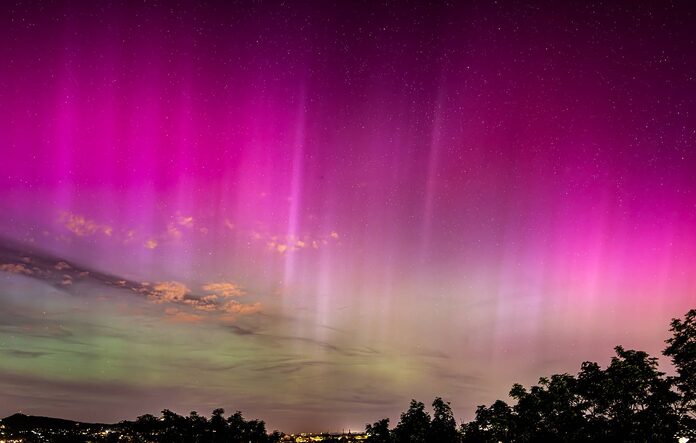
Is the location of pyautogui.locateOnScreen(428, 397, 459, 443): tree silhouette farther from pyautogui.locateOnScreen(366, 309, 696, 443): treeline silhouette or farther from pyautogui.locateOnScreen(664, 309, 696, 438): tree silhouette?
pyautogui.locateOnScreen(664, 309, 696, 438): tree silhouette

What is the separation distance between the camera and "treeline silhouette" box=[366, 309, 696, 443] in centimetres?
2995

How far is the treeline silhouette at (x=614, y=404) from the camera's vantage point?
1179 inches

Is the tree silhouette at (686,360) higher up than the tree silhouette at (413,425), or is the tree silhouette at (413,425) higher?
the tree silhouette at (686,360)

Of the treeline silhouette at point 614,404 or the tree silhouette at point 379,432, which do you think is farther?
the tree silhouette at point 379,432

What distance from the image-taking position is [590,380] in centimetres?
4000

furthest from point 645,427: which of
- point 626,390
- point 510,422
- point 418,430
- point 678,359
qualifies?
point 418,430

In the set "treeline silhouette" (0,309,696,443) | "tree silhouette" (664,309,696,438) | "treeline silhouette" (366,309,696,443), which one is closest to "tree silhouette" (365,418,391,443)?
"treeline silhouette" (0,309,696,443)

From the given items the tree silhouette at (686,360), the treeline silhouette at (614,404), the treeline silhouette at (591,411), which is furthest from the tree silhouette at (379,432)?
the tree silhouette at (686,360)

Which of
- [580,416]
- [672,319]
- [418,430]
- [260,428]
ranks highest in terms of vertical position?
[672,319]

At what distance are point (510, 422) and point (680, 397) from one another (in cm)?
2468

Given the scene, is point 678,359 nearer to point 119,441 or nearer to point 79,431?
point 119,441

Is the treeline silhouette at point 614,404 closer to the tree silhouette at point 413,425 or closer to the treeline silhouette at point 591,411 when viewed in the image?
the treeline silhouette at point 591,411

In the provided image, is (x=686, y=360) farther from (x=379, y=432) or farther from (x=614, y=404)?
(x=379, y=432)

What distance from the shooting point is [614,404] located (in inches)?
1422
